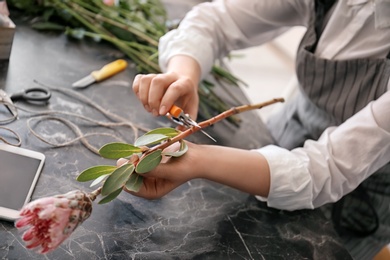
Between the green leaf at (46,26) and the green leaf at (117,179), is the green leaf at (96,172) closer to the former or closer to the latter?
the green leaf at (117,179)

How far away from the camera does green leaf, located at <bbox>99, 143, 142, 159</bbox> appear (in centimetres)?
73

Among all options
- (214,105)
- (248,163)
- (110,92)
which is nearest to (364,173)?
(248,163)

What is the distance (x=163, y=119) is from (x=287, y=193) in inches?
11.9

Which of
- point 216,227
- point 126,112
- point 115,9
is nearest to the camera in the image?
point 216,227

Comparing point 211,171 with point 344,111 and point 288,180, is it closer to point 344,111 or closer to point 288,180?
point 288,180

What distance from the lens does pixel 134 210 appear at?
810 mm

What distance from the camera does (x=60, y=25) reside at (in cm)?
120

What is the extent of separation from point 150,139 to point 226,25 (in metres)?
0.49

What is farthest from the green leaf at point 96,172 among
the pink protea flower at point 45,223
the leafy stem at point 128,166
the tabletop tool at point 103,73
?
the tabletop tool at point 103,73

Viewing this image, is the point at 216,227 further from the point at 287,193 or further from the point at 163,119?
the point at 163,119

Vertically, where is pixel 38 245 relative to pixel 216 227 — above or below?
above

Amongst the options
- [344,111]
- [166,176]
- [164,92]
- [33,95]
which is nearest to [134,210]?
[166,176]

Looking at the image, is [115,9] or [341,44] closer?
[341,44]

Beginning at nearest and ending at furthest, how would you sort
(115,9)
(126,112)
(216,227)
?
(216,227)
(126,112)
(115,9)
